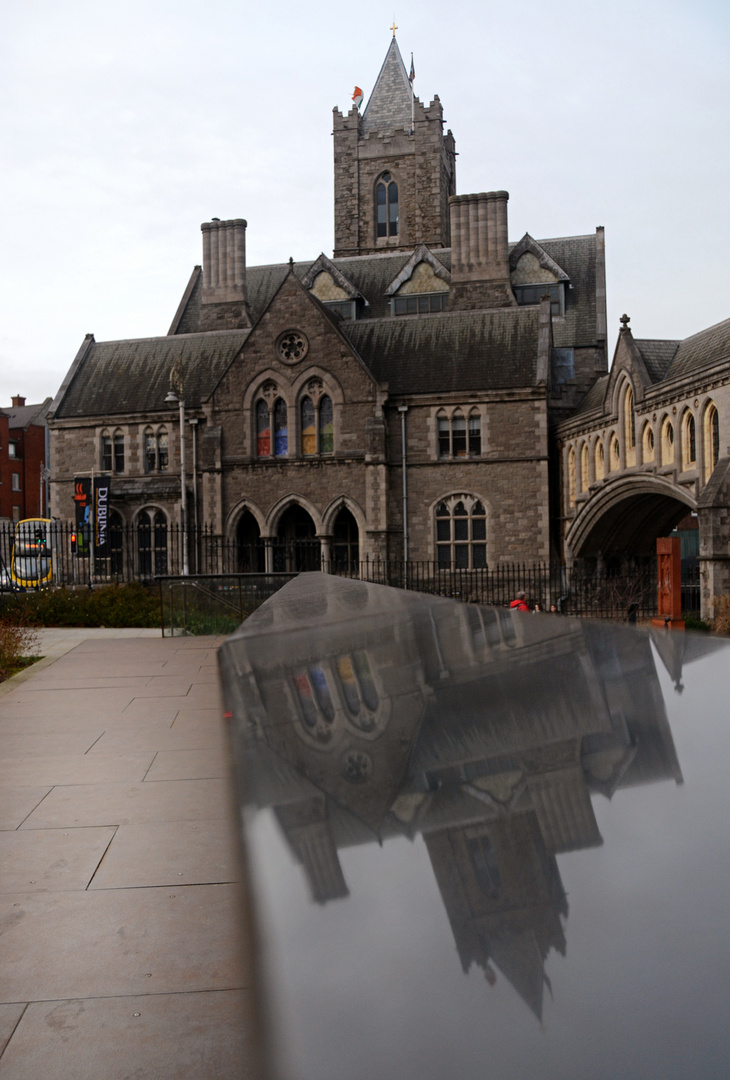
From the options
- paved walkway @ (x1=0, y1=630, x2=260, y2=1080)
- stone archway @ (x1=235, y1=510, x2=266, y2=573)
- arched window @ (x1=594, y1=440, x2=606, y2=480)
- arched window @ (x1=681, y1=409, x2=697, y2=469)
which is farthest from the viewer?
stone archway @ (x1=235, y1=510, x2=266, y2=573)

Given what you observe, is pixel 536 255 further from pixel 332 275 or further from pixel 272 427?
pixel 272 427

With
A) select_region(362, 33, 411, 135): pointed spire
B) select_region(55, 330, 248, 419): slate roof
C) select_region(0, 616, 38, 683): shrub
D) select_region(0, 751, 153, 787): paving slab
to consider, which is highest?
select_region(362, 33, 411, 135): pointed spire

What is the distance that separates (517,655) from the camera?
2.27 metres

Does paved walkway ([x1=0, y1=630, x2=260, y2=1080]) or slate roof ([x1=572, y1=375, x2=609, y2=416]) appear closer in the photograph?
paved walkway ([x1=0, y1=630, x2=260, y2=1080])

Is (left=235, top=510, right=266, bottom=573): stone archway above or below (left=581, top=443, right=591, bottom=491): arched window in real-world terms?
below

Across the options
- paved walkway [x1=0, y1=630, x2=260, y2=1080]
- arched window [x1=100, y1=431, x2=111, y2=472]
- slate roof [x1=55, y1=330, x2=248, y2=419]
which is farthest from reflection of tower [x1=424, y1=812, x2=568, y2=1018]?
arched window [x1=100, y1=431, x2=111, y2=472]

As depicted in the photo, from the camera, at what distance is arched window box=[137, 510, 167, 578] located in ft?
107

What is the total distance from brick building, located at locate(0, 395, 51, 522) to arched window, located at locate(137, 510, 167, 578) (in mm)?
37891

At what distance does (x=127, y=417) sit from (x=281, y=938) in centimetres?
3424

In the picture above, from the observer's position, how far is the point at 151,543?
32344 millimetres

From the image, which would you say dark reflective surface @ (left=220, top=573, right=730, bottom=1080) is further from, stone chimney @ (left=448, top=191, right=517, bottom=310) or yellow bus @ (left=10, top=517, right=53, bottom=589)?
stone chimney @ (left=448, top=191, right=517, bottom=310)

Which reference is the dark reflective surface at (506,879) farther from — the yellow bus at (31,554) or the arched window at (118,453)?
the arched window at (118,453)

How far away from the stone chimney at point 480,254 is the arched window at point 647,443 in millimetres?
12659

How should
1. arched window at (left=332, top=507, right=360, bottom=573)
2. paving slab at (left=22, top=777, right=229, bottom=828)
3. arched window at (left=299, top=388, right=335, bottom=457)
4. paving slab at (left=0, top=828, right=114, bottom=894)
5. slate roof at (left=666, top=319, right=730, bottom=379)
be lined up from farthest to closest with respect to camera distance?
arched window at (left=332, top=507, right=360, bottom=573)
arched window at (left=299, top=388, right=335, bottom=457)
slate roof at (left=666, top=319, right=730, bottom=379)
paving slab at (left=22, top=777, right=229, bottom=828)
paving slab at (left=0, top=828, right=114, bottom=894)
